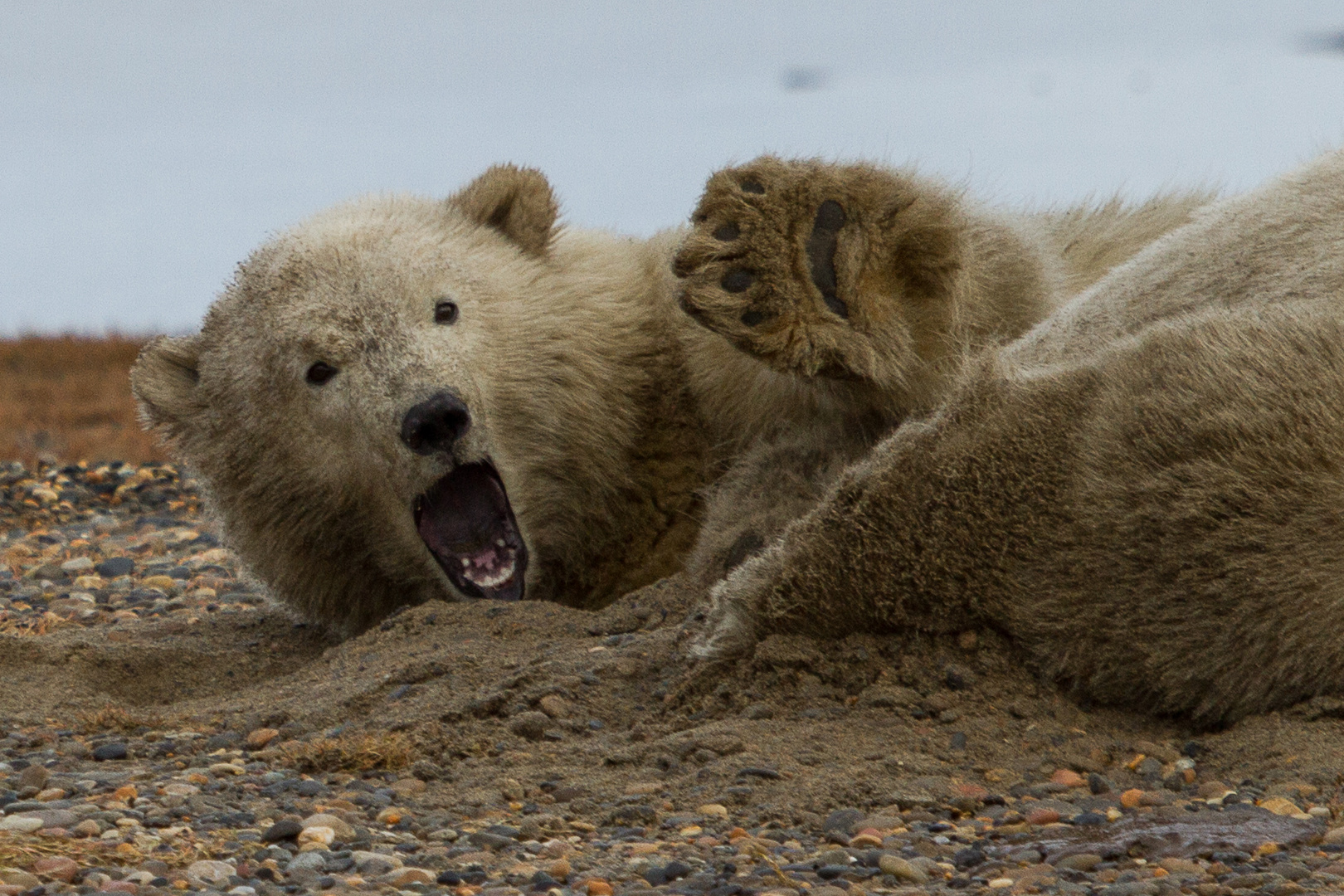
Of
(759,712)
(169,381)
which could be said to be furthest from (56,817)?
(169,381)

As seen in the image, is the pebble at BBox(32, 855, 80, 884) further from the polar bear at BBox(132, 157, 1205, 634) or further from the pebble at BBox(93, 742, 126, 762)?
A: the polar bear at BBox(132, 157, 1205, 634)

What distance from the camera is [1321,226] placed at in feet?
12.2

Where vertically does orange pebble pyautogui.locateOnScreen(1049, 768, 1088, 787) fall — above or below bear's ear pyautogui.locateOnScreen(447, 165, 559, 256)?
below

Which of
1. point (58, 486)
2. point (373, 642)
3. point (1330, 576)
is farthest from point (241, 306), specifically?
→ point (58, 486)

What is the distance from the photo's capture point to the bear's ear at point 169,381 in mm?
5312

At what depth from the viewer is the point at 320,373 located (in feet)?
16.1

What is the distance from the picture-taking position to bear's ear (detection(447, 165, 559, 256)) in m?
5.50

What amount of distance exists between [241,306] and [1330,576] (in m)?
3.42

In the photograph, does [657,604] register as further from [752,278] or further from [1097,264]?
[1097,264]

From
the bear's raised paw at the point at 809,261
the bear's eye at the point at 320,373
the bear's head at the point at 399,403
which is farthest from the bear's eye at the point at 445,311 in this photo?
the bear's raised paw at the point at 809,261

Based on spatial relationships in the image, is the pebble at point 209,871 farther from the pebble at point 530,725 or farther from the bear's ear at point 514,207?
the bear's ear at point 514,207

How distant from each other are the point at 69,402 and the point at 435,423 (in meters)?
12.8

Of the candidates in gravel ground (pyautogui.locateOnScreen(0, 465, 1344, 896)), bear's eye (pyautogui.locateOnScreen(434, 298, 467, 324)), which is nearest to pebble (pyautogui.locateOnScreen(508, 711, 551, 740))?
gravel ground (pyautogui.locateOnScreen(0, 465, 1344, 896))

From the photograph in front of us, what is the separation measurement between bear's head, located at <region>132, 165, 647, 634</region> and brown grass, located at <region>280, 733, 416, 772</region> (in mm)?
1352
